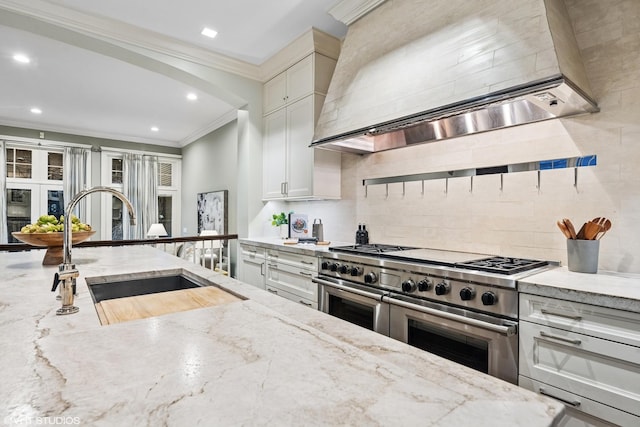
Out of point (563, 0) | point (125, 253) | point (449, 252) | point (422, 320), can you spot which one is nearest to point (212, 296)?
point (422, 320)

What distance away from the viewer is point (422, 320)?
6.34ft

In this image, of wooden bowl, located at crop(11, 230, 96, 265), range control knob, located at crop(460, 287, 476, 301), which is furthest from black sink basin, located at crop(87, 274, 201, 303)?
range control knob, located at crop(460, 287, 476, 301)

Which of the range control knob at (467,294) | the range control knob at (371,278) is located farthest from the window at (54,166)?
the range control knob at (467,294)

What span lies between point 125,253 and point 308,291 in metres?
1.42

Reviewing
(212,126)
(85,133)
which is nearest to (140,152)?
(85,133)

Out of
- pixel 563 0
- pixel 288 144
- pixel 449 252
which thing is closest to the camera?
pixel 563 0

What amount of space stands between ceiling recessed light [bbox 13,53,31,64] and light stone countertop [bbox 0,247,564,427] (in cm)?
382

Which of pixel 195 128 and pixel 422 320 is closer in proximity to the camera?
pixel 422 320

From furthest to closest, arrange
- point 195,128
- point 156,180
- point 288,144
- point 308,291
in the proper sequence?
point 156,180 < point 195,128 < point 288,144 < point 308,291

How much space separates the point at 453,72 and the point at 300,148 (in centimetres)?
176

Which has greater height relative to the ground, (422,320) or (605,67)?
(605,67)

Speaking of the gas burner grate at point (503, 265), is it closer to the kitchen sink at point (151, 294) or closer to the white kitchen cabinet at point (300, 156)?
the kitchen sink at point (151, 294)

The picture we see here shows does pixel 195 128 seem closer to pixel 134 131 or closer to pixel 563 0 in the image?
pixel 134 131

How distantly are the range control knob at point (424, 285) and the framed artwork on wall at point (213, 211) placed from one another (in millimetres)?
4149
